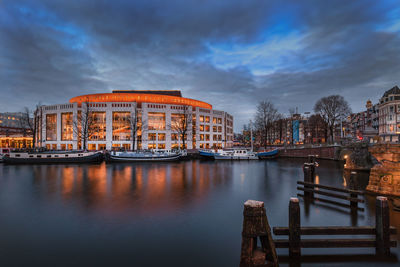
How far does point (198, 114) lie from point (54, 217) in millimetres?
72548

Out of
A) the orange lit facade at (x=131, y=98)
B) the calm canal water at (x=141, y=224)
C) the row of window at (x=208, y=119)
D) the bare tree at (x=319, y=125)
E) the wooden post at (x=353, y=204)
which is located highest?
the orange lit facade at (x=131, y=98)

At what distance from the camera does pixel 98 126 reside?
74688 millimetres

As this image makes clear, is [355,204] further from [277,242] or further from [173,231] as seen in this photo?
[173,231]

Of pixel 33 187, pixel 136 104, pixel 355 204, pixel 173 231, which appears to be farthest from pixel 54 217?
pixel 136 104

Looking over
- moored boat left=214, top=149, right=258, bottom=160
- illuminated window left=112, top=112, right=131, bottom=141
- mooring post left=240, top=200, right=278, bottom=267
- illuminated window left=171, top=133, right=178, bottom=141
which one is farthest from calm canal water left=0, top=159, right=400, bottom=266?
illuminated window left=171, top=133, right=178, bottom=141

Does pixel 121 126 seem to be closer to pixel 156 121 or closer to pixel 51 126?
pixel 156 121

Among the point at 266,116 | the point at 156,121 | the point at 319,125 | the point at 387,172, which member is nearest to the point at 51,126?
the point at 156,121

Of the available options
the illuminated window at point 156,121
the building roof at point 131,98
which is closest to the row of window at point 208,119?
the building roof at point 131,98

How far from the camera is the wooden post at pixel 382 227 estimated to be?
680cm

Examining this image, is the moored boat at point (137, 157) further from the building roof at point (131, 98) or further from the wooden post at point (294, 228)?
the wooden post at point (294, 228)

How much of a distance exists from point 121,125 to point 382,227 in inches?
3065

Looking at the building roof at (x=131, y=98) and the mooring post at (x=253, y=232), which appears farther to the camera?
the building roof at (x=131, y=98)

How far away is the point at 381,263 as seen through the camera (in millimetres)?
6809

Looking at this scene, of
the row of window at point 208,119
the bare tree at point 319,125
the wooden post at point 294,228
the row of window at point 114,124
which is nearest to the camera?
the wooden post at point 294,228
